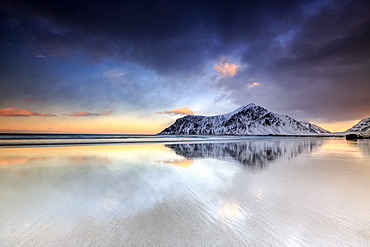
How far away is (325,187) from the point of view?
6363 millimetres

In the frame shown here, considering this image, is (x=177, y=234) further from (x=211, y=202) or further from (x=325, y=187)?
(x=325, y=187)

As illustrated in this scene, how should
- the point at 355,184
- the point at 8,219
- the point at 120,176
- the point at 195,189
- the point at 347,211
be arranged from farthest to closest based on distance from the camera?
1. the point at 120,176
2. the point at 355,184
3. the point at 195,189
4. the point at 347,211
5. the point at 8,219

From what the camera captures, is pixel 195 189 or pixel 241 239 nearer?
pixel 241 239

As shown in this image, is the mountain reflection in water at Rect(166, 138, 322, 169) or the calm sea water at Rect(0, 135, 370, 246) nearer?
the calm sea water at Rect(0, 135, 370, 246)

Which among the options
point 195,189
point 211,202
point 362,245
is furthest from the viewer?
point 195,189

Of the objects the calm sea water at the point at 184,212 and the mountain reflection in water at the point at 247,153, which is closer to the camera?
the calm sea water at the point at 184,212

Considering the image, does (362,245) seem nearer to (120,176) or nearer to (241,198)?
(241,198)

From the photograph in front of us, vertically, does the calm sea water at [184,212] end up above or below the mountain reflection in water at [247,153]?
below

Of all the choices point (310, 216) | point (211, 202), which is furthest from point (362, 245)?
point (211, 202)

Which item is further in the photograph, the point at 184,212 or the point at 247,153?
the point at 247,153

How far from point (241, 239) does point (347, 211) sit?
320 cm

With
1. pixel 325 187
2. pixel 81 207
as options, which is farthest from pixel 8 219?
pixel 325 187

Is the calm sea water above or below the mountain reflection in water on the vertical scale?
below

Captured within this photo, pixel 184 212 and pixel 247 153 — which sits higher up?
pixel 247 153
